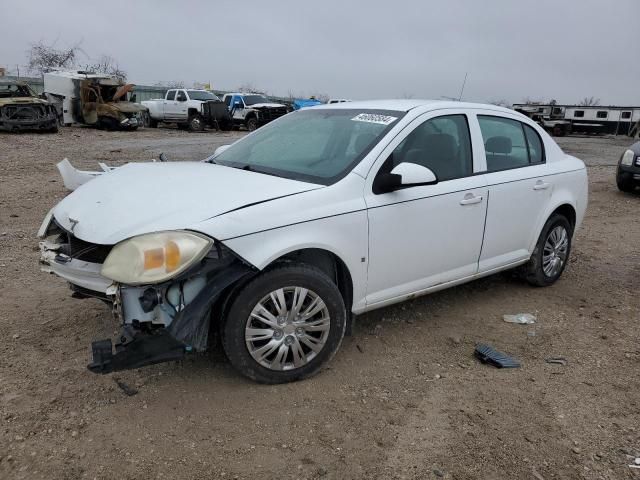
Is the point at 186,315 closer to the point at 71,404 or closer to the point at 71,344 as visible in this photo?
the point at 71,404

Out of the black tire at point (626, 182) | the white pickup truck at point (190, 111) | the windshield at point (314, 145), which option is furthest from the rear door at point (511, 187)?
the white pickup truck at point (190, 111)

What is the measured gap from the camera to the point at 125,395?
307 cm

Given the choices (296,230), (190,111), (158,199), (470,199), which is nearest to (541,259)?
(470,199)

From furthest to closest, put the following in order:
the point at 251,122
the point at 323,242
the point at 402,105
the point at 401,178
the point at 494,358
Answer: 1. the point at 251,122
2. the point at 402,105
3. the point at 494,358
4. the point at 401,178
5. the point at 323,242

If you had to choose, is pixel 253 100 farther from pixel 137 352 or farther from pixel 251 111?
pixel 137 352

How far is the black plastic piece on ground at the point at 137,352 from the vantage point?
2.71 metres

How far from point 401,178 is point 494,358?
4.44 feet

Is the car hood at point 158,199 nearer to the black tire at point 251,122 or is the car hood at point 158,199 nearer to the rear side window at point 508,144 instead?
the rear side window at point 508,144

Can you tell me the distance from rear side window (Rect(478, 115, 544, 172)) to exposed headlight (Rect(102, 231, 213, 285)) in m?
2.47

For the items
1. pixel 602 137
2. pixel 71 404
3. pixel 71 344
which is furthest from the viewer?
pixel 602 137

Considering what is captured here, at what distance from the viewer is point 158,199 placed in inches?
121

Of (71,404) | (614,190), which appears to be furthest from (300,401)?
(614,190)

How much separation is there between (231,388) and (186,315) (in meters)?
0.63

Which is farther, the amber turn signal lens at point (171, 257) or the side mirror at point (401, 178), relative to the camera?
the side mirror at point (401, 178)
